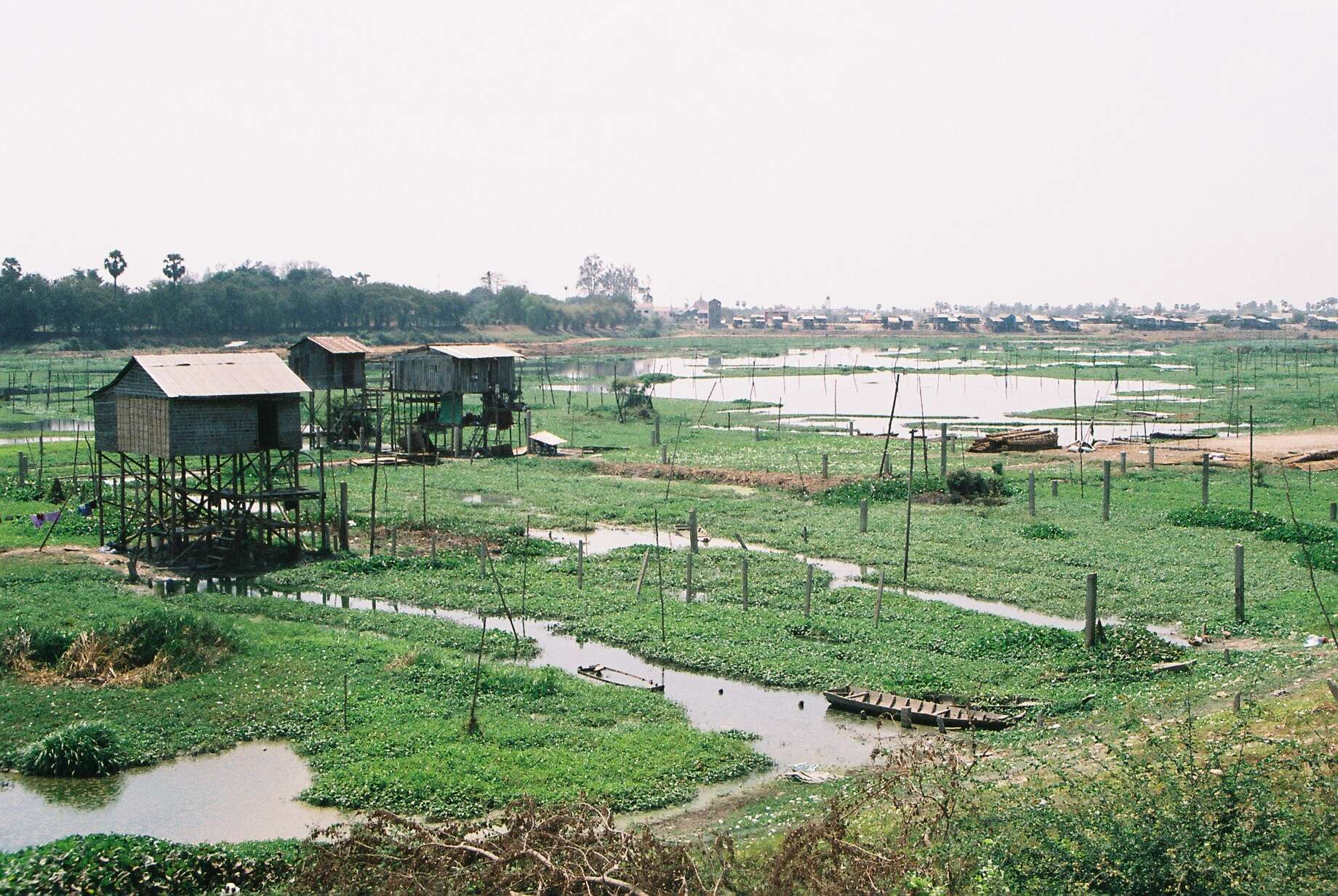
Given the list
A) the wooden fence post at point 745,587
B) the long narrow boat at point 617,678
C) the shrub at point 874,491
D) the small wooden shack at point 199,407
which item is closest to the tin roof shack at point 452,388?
the shrub at point 874,491

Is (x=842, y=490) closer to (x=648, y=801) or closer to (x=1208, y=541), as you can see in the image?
(x=1208, y=541)

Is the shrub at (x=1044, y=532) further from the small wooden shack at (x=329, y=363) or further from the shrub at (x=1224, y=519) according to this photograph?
the small wooden shack at (x=329, y=363)

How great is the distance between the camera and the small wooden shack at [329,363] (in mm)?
50281

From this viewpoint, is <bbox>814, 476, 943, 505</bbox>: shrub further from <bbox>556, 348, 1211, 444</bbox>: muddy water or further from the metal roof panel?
<bbox>556, 348, 1211, 444</bbox>: muddy water

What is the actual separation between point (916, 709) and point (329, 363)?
37140mm

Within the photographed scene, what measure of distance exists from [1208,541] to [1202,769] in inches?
754

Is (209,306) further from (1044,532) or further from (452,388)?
(1044,532)

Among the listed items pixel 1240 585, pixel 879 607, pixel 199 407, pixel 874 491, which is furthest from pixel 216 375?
pixel 1240 585

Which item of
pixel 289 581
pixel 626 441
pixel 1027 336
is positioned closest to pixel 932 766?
pixel 289 581

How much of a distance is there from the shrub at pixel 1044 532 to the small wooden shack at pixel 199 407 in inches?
760

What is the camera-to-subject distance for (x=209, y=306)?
352ft

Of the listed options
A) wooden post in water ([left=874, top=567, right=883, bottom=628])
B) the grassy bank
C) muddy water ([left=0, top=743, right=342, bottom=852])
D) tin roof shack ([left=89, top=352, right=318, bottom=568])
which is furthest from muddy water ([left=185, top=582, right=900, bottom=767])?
tin roof shack ([left=89, top=352, right=318, bottom=568])

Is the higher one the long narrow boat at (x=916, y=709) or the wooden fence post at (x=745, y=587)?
the wooden fence post at (x=745, y=587)

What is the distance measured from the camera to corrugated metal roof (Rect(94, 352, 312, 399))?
28984mm
